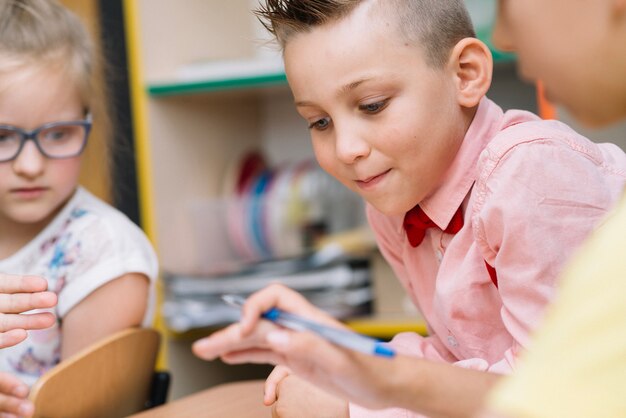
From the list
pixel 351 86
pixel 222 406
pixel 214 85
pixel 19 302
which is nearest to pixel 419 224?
pixel 351 86

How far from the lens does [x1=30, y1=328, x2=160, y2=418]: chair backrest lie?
3.18 feet

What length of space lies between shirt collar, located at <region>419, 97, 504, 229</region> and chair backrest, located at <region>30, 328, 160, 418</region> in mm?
428

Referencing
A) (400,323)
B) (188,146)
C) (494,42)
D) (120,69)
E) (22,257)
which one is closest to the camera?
(494,42)

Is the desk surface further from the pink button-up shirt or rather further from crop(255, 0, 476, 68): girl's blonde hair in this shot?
crop(255, 0, 476, 68): girl's blonde hair

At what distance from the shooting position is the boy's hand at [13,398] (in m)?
0.93

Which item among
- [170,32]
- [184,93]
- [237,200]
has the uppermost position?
[170,32]

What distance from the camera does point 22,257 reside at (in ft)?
4.06

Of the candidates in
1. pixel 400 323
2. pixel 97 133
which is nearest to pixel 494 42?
pixel 97 133

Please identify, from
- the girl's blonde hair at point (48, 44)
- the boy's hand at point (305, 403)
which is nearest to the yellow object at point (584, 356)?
the boy's hand at point (305, 403)

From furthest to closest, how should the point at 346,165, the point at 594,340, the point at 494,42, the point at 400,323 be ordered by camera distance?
the point at 400,323 < the point at 346,165 < the point at 494,42 < the point at 594,340

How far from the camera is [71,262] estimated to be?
1204 millimetres

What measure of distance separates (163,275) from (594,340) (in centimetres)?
153

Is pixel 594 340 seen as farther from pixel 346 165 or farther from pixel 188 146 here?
pixel 188 146

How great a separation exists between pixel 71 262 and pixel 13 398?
30cm
